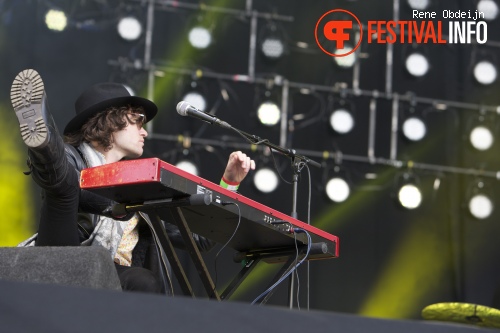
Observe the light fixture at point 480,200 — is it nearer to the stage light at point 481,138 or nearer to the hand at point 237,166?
the stage light at point 481,138

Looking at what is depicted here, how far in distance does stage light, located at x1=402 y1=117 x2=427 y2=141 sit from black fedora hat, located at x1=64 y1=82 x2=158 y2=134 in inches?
112

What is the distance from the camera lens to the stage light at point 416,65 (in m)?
6.06

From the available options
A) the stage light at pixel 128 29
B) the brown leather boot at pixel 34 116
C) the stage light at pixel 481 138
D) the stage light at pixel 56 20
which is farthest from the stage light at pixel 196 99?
the brown leather boot at pixel 34 116

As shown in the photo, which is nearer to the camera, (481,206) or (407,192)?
(407,192)

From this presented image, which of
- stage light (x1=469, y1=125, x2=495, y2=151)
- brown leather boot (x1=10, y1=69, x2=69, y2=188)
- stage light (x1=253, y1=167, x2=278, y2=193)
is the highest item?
stage light (x1=469, y1=125, x2=495, y2=151)

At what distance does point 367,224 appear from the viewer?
5.89 meters

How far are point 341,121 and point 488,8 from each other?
132 centimetres

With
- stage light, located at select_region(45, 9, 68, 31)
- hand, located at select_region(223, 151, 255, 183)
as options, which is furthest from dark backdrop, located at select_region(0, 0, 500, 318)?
hand, located at select_region(223, 151, 255, 183)

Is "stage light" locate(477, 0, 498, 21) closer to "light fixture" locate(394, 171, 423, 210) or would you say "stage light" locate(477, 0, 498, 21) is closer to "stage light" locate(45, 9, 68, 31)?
"light fixture" locate(394, 171, 423, 210)

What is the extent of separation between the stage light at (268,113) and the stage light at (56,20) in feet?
4.42

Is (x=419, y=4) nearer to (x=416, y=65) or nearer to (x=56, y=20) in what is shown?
(x=416, y=65)

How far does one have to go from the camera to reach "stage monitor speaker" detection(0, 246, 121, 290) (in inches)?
82.3

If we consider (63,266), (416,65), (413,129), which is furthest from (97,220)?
(416,65)

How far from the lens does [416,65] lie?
607 centimetres
